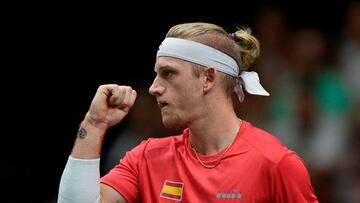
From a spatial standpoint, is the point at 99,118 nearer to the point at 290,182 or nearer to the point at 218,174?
the point at 218,174

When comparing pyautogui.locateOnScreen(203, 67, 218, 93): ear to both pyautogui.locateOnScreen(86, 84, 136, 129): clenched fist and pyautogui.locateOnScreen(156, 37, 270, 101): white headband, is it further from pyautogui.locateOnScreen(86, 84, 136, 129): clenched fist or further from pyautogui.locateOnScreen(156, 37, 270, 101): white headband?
pyautogui.locateOnScreen(86, 84, 136, 129): clenched fist

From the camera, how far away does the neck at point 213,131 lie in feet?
13.6

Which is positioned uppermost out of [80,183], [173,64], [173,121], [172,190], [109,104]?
[173,64]

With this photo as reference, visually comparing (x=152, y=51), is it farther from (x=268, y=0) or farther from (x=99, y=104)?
(x=99, y=104)

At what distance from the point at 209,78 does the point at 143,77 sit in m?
3.55

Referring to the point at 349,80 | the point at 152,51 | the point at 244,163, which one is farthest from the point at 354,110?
the point at 244,163

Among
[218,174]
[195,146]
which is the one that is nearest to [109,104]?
[195,146]

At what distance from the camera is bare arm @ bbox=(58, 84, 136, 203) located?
3918 mm

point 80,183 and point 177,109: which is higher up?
point 177,109

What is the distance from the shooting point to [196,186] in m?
4.04

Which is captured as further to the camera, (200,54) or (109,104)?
(200,54)

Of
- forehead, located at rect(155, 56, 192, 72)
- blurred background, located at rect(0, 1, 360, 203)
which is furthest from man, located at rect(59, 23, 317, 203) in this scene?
blurred background, located at rect(0, 1, 360, 203)

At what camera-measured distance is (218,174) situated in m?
4.04

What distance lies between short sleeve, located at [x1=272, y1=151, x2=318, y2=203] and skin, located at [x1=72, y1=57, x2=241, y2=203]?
1.21ft
